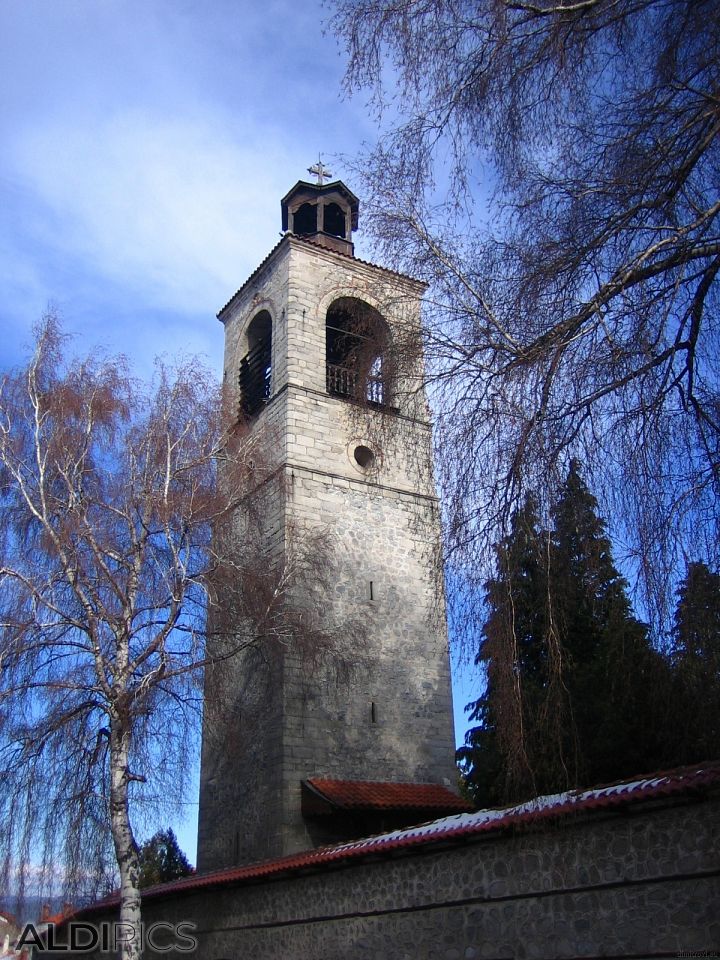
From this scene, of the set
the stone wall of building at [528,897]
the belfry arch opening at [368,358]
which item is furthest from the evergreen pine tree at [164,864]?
the belfry arch opening at [368,358]

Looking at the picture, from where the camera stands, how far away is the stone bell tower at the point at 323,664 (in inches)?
482

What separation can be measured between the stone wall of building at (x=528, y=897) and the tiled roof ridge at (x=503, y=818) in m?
0.14

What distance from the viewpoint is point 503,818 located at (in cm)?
746

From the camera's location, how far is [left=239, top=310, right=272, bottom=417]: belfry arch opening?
667 inches

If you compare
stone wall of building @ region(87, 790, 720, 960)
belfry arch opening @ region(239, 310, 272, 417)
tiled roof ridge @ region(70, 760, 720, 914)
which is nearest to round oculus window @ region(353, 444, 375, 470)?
belfry arch opening @ region(239, 310, 272, 417)

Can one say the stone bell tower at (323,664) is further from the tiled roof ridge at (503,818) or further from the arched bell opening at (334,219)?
the tiled roof ridge at (503,818)

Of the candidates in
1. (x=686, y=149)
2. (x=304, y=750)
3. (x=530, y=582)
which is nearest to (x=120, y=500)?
(x=304, y=750)

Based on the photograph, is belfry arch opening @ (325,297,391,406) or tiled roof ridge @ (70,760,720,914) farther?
tiled roof ridge @ (70,760,720,914)

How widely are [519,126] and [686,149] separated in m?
0.93

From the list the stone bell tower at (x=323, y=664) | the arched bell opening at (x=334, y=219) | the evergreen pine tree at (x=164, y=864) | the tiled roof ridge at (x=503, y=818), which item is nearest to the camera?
the tiled roof ridge at (x=503, y=818)

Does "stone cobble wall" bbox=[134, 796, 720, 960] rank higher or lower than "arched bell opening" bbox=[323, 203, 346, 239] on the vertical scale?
lower

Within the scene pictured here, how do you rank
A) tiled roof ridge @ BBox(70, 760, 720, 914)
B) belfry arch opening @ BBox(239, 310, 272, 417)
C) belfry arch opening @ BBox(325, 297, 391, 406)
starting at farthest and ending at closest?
1. belfry arch opening @ BBox(239, 310, 272, 417)
2. tiled roof ridge @ BBox(70, 760, 720, 914)
3. belfry arch opening @ BBox(325, 297, 391, 406)

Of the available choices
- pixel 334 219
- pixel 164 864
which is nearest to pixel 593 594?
pixel 334 219

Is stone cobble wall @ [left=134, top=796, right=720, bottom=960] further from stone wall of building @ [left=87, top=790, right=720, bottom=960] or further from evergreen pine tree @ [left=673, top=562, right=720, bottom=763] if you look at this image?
evergreen pine tree @ [left=673, top=562, right=720, bottom=763]
